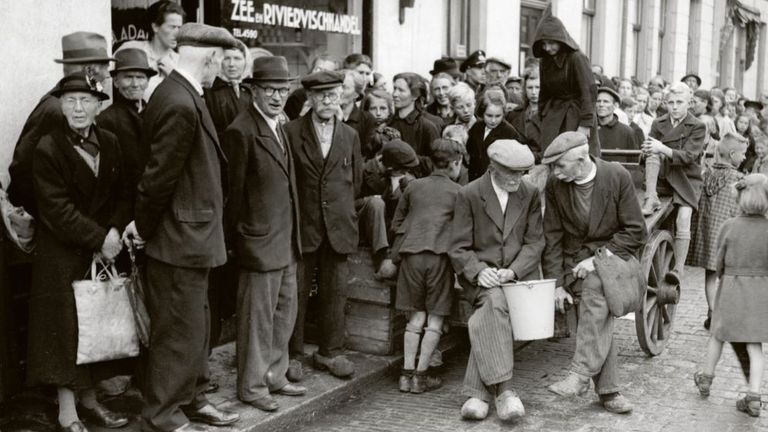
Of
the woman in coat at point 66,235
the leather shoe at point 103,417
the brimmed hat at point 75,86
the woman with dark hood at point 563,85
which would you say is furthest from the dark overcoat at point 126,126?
the woman with dark hood at point 563,85

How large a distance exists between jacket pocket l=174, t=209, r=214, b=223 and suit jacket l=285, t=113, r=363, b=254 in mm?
1278

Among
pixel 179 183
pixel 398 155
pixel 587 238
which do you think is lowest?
→ pixel 587 238

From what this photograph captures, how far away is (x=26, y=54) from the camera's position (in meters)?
5.50

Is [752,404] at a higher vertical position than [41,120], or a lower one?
lower

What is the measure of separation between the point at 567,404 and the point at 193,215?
2844mm

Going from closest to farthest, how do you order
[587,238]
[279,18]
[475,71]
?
[587,238]
[279,18]
[475,71]

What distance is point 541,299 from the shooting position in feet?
18.8

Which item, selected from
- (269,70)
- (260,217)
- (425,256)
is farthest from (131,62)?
(425,256)

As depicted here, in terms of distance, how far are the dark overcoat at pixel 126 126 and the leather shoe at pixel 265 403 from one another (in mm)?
1453

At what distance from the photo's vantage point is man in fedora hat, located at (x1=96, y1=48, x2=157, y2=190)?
5.45 m

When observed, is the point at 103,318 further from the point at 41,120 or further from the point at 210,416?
the point at 41,120

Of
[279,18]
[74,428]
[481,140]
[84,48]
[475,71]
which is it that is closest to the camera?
[74,428]

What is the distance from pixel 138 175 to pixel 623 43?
1450 centimetres

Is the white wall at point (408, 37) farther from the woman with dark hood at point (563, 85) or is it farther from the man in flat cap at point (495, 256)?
the man in flat cap at point (495, 256)
